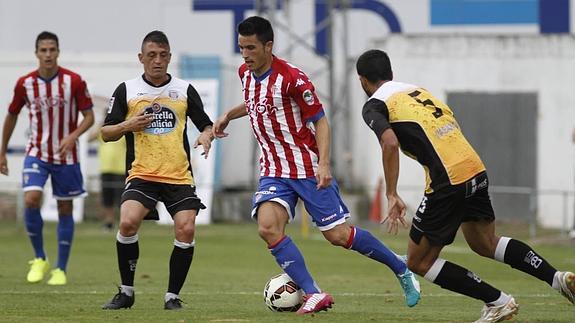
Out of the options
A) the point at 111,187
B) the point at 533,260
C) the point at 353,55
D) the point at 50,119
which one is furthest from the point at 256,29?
the point at 353,55

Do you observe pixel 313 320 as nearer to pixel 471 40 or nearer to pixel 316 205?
pixel 316 205

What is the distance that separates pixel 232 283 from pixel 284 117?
195 inches

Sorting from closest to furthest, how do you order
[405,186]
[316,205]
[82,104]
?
[316,205], [82,104], [405,186]

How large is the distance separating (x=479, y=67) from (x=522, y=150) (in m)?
1.98

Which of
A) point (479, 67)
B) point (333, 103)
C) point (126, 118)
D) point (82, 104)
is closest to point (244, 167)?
point (333, 103)

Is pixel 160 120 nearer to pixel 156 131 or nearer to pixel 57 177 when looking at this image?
pixel 156 131

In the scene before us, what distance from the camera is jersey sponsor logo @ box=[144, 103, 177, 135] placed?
11000mm

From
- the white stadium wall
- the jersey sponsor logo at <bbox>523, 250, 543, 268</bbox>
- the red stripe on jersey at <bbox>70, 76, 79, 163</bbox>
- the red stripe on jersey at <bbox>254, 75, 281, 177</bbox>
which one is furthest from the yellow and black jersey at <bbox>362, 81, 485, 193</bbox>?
the white stadium wall

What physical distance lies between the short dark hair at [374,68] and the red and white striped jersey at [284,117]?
2.64 feet

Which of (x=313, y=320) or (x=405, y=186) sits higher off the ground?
(x=313, y=320)

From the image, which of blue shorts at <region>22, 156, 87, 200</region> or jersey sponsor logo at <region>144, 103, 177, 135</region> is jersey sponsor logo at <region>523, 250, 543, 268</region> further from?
blue shorts at <region>22, 156, 87, 200</region>

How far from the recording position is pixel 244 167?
95.3 feet

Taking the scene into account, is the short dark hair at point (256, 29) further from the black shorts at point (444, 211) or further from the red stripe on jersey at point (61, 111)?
the red stripe on jersey at point (61, 111)

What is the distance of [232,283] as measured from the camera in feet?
49.9
